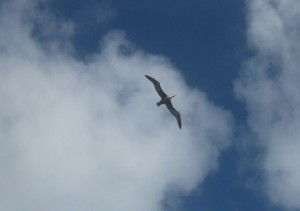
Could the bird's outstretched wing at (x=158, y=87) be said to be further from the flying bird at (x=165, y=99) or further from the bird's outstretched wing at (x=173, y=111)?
the bird's outstretched wing at (x=173, y=111)

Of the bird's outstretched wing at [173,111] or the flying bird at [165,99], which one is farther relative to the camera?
the bird's outstretched wing at [173,111]

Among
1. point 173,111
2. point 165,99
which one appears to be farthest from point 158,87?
point 173,111

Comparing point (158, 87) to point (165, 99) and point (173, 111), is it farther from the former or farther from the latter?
point (173, 111)

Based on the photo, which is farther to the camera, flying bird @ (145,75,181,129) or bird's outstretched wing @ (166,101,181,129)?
bird's outstretched wing @ (166,101,181,129)

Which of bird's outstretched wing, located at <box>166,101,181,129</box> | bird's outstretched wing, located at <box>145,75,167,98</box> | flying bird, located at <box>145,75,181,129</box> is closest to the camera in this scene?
bird's outstretched wing, located at <box>145,75,167,98</box>

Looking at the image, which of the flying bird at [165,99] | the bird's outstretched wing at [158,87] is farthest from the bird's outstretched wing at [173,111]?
the bird's outstretched wing at [158,87]

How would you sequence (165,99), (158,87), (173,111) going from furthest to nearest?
1. (173,111)
2. (165,99)
3. (158,87)

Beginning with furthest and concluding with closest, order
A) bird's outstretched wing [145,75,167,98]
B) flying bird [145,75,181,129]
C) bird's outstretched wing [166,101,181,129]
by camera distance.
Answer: bird's outstretched wing [166,101,181,129]
flying bird [145,75,181,129]
bird's outstretched wing [145,75,167,98]

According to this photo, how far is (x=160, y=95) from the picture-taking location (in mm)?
195875

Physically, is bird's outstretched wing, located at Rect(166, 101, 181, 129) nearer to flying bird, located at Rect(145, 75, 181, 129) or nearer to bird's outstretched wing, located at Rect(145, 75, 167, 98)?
flying bird, located at Rect(145, 75, 181, 129)

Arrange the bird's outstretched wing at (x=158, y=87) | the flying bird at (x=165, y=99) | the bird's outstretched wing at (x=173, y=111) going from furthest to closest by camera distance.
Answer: the bird's outstretched wing at (x=173, y=111), the flying bird at (x=165, y=99), the bird's outstretched wing at (x=158, y=87)

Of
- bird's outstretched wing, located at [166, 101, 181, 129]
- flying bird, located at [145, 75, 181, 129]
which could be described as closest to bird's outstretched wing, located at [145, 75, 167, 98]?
flying bird, located at [145, 75, 181, 129]

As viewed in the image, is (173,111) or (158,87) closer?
(158,87)

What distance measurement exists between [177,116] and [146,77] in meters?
12.9
